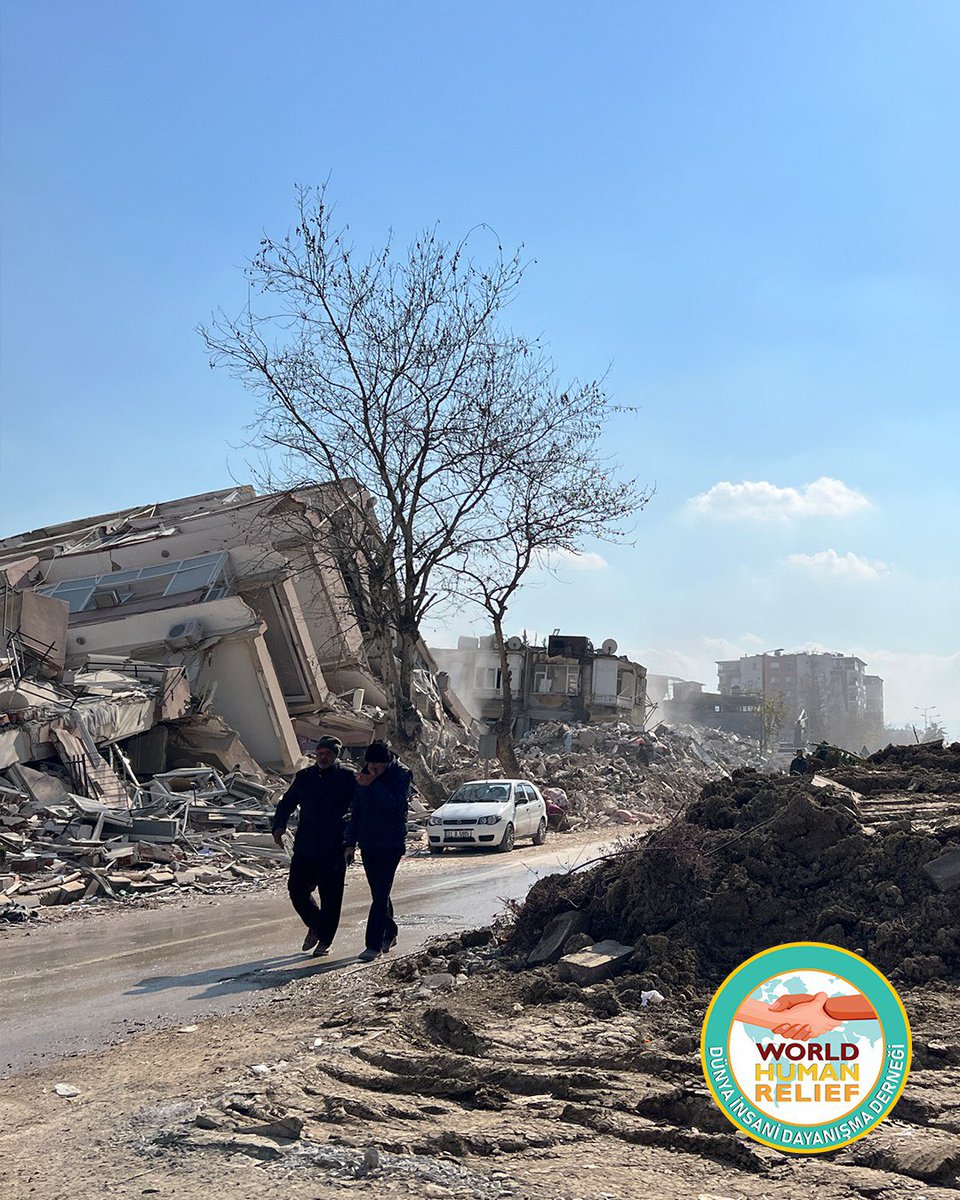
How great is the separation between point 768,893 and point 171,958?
5399 mm

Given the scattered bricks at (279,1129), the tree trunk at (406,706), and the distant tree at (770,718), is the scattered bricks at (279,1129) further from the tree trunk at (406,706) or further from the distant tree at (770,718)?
the distant tree at (770,718)

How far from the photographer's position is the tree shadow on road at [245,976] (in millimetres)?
7938

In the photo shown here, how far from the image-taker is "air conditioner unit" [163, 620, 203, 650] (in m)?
26.3

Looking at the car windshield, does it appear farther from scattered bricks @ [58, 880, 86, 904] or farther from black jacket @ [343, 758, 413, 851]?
black jacket @ [343, 758, 413, 851]

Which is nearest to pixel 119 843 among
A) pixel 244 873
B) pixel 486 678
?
pixel 244 873

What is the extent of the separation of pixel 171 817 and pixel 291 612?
13.1 metres

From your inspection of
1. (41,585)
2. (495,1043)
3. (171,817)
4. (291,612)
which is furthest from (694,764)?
(495,1043)

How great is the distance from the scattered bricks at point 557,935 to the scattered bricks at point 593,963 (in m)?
0.31

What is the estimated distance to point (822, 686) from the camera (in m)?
138

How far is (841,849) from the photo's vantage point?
24.1ft

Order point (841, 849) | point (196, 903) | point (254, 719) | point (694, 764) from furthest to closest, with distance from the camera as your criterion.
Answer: point (694, 764)
point (254, 719)
point (196, 903)
point (841, 849)

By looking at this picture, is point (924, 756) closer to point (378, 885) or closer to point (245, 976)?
point (378, 885)

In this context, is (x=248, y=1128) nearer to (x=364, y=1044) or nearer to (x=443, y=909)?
(x=364, y=1044)

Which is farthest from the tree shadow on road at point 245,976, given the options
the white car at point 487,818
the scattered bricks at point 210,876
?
the white car at point 487,818
